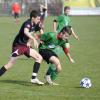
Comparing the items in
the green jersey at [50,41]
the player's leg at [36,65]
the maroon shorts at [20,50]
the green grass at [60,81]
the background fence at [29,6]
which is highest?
the green jersey at [50,41]

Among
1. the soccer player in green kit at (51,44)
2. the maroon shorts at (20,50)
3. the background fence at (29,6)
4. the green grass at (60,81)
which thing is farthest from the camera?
the background fence at (29,6)

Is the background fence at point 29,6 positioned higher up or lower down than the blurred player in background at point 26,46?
lower down

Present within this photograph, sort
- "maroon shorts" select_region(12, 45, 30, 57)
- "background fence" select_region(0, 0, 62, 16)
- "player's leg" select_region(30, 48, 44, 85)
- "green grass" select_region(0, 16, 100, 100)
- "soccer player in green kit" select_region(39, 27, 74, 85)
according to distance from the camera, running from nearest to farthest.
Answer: "green grass" select_region(0, 16, 100, 100) < "soccer player in green kit" select_region(39, 27, 74, 85) < "player's leg" select_region(30, 48, 44, 85) < "maroon shorts" select_region(12, 45, 30, 57) < "background fence" select_region(0, 0, 62, 16)

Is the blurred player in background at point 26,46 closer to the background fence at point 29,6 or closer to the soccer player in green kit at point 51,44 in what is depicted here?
the soccer player in green kit at point 51,44

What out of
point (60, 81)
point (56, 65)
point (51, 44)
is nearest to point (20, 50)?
point (51, 44)

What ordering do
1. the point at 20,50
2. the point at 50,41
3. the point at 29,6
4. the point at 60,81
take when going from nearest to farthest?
the point at 50,41
the point at 20,50
the point at 60,81
the point at 29,6

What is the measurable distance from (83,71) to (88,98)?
4114 millimetres

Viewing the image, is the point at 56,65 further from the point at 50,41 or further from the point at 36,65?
the point at 50,41

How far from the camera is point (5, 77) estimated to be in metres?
13.1

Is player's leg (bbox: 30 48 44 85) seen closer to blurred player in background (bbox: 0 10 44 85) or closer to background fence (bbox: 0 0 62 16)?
blurred player in background (bbox: 0 10 44 85)

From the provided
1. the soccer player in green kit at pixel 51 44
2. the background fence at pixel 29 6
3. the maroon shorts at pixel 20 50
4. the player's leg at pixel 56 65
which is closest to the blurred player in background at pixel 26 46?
the maroon shorts at pixel 20 50

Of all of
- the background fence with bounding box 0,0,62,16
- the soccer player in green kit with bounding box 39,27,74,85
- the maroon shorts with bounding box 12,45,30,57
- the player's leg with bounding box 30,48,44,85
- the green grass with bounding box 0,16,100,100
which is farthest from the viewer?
the background fence with bounding box 0,0,62,16

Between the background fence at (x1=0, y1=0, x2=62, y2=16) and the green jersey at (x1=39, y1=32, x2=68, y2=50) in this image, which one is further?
the background fence at (x1=0, y1=0, x2=62, y2=16)

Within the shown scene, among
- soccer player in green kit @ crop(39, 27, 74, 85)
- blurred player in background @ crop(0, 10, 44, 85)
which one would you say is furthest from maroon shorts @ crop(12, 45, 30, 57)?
soccer player in green kit @ crop(39, 27, 74, 85)
